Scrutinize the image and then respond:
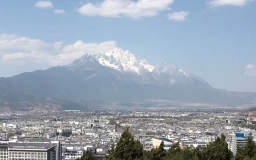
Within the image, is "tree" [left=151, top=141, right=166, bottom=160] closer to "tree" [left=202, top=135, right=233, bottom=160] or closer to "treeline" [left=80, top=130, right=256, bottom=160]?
"treeline" [left=80, top=130, right=256, bottom=160]

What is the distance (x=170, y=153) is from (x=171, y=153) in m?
0.06

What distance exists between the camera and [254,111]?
382ft

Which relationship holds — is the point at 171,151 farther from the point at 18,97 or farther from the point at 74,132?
the point at 18,97

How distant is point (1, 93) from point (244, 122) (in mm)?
107791

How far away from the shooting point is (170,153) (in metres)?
26.2

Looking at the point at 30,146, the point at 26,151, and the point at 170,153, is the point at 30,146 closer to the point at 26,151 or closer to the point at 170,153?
the point at 26,151

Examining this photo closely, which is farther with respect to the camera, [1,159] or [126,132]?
[1,159]

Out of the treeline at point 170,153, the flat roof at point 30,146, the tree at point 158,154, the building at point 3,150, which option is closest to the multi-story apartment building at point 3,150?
the building at point 3,150

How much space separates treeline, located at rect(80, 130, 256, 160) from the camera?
64.7ft

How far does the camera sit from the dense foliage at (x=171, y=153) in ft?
64.7

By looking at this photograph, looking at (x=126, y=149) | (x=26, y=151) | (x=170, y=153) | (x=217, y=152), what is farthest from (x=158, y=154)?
(x=26, y=151)

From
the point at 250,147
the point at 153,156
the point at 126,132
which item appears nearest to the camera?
the point at 126,132

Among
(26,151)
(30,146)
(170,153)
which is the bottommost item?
(26,151)

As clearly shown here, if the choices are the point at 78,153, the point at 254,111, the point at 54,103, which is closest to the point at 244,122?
the point at 254,111
